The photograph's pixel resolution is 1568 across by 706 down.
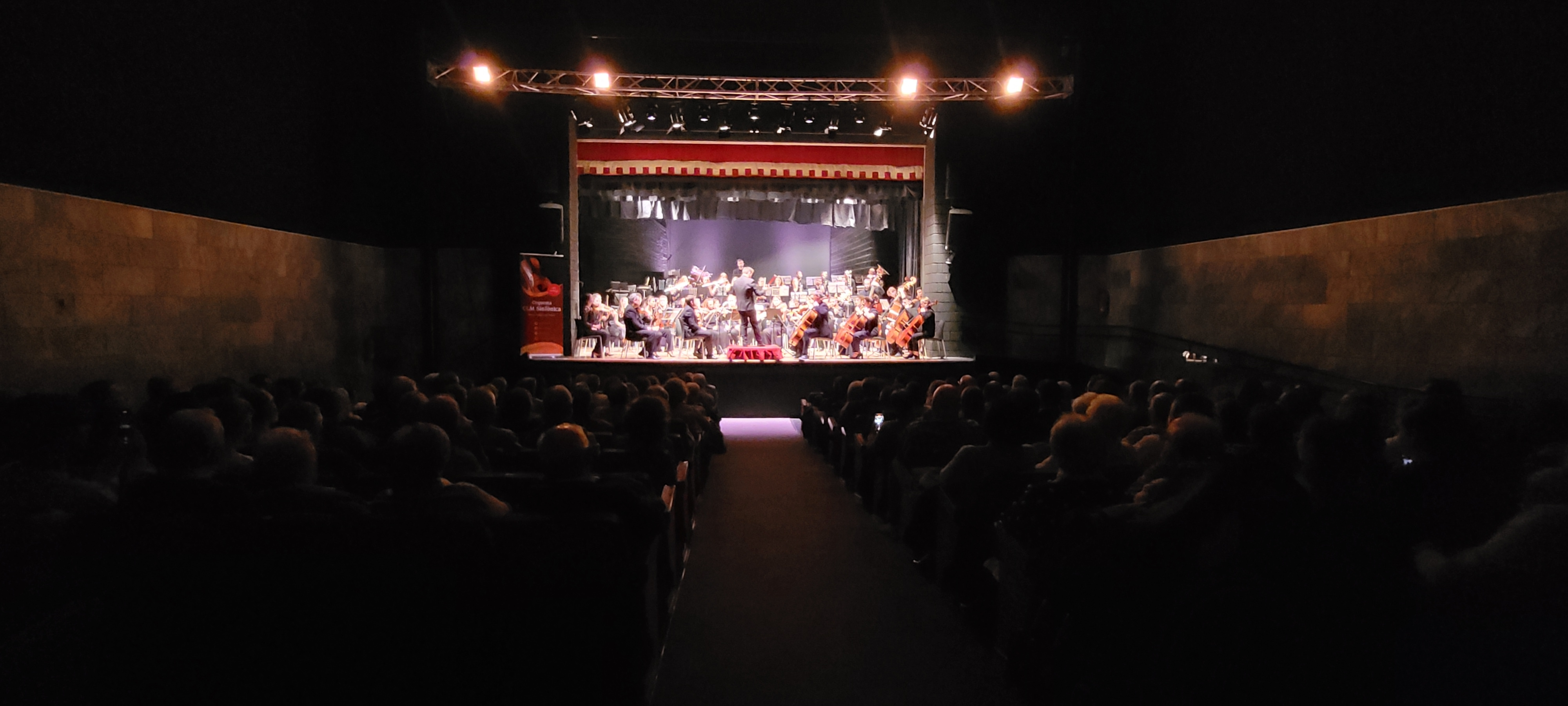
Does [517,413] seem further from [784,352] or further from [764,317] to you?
[764,317]

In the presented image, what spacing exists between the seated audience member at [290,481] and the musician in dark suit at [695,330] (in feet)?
29.3

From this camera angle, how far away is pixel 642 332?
436 inches

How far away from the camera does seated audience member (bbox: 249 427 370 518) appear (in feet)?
7.41

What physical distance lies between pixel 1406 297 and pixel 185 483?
288 inches

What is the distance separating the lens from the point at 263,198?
7988mm

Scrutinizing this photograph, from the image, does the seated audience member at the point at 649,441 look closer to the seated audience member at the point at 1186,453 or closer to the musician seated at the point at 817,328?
the seated audience member at the point at 1186,453

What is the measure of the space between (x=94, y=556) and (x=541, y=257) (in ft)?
30.5

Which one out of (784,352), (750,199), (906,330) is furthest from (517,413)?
(750,199)

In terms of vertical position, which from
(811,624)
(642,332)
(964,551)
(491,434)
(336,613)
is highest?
(642,332)

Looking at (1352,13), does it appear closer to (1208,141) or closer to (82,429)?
(1208,141)

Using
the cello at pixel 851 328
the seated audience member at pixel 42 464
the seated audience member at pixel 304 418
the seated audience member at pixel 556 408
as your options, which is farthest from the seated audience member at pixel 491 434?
the cello at pixel 851 328

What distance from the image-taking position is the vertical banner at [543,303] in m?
10.7

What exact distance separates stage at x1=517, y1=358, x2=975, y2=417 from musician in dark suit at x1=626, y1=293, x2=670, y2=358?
31.0 inches

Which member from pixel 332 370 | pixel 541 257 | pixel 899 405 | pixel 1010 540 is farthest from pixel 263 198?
pixel 1010 540
